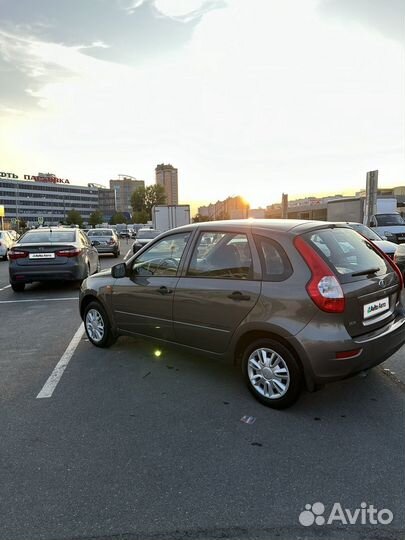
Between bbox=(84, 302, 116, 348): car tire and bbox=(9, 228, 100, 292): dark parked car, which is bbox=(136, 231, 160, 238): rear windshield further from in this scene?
bbox=(84, 302, 116, 348): car tire

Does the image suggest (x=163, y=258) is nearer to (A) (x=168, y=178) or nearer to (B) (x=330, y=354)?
(B) (x=330, y=354)

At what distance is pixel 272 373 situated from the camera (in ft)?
11.8

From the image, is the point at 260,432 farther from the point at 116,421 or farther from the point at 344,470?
the point at 116,421

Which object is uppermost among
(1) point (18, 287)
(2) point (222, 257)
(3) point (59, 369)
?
(2) point (222, 257)

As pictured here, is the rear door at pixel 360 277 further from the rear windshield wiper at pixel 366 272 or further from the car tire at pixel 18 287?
the car tire at pixel 18 287

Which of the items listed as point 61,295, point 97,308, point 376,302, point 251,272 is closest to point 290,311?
point 251,272

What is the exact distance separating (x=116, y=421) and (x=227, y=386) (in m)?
1.19

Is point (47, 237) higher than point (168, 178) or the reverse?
the reverse

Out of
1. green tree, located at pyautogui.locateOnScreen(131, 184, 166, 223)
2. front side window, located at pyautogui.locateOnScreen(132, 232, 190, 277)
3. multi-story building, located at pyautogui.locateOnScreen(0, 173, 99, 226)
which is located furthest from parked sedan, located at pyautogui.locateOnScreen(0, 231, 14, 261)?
multi-story building, located at pyautogui.locateOnScreen(0, 173, 99, 226)

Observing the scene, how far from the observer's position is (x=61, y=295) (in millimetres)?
9812

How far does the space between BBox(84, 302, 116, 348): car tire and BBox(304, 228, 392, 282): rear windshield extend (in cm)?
292

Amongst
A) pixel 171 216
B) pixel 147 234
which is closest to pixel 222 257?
pixel 147 234

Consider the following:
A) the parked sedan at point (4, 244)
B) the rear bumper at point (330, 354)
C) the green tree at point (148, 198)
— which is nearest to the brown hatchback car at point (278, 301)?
the rear bumper at point (330, 354)

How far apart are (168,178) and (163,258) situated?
17068 centimetres
